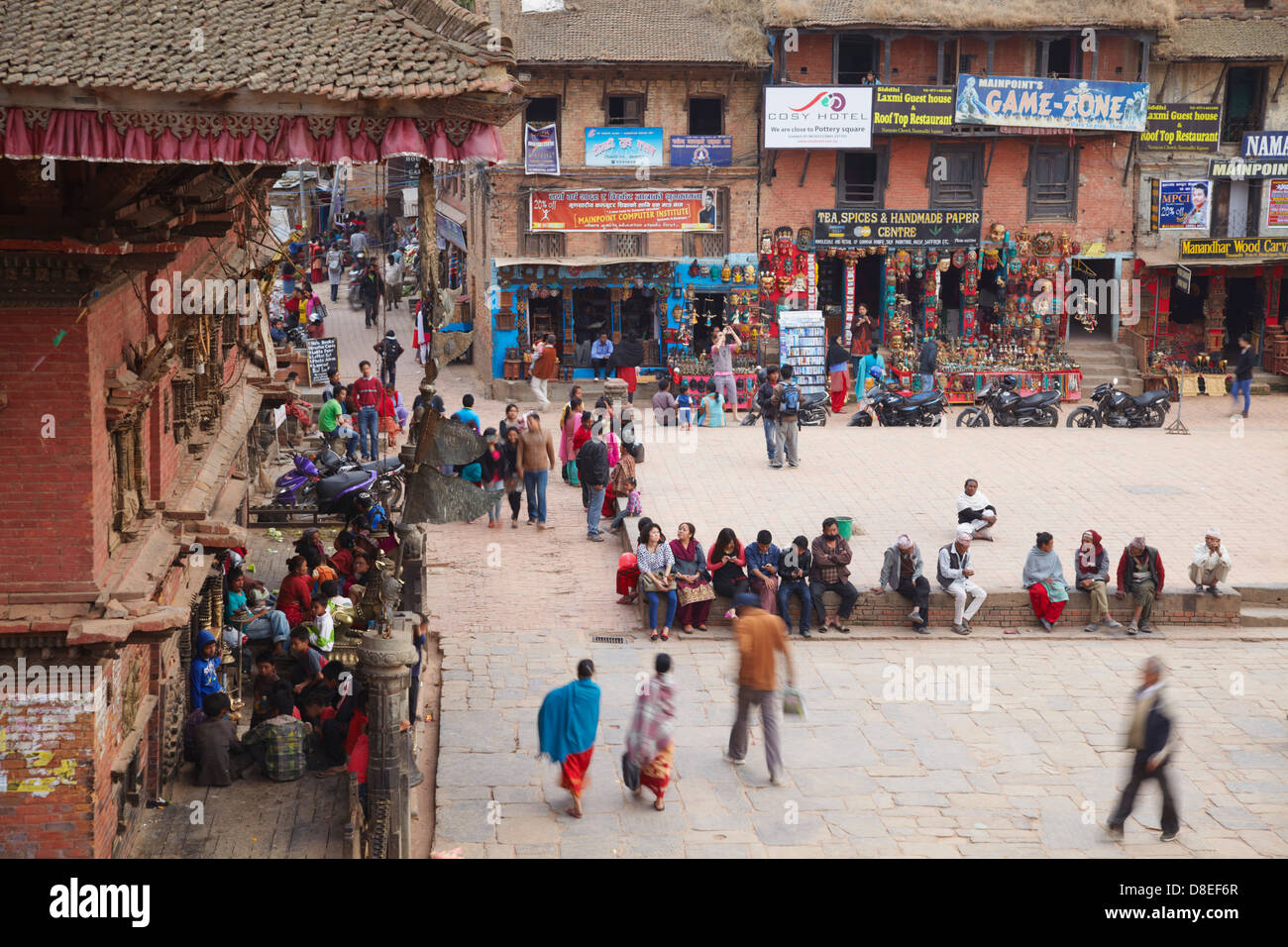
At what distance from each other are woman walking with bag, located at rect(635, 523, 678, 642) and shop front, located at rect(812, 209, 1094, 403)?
17612 mm

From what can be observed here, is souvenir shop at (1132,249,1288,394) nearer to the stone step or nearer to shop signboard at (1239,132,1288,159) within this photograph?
shop signboard at (1239,132,1288,159)

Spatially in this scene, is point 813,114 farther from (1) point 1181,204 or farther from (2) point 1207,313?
(2) point 1207,313

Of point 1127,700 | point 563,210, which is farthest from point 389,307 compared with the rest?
point 1127,700

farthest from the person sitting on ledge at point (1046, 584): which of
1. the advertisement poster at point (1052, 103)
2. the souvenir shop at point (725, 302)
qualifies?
the advertisement poster at point (1052, 103)

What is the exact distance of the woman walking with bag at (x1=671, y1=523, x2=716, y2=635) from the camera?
1702 centimetres

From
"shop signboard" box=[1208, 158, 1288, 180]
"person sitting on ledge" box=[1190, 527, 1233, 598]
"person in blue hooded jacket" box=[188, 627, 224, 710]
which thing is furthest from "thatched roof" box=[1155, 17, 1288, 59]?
"person in blue hooded jacket" box=[188, 627, 224, 710]

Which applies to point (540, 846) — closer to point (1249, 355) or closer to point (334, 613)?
point (334, 613)

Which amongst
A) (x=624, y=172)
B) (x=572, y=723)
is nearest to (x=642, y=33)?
(x=624, y=172)

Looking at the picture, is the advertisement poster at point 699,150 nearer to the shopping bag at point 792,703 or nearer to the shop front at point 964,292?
the shop front at point 964,292

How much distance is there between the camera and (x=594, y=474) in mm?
20359

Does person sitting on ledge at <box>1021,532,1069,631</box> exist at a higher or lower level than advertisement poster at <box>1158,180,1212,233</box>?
lower

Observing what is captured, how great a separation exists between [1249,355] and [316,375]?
19578 millimetres

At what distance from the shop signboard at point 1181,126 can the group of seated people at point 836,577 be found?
19635mm

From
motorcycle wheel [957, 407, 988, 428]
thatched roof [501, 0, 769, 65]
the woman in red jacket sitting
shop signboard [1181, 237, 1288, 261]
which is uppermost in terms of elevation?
thatched roof [501, 0, 769, 65]
